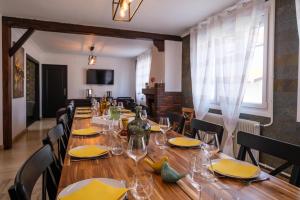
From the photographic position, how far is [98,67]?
8.51m

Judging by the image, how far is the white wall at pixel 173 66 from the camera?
5.03m

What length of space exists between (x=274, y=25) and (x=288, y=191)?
2370 mm

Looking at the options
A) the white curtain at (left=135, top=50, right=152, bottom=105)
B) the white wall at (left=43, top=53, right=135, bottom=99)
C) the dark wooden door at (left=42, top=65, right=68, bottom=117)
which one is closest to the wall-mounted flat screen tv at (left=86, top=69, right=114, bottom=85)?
the white wall at (left=43, top=53, right=135, bottom=99)

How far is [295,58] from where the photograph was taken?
2408mm

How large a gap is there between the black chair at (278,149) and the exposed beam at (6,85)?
4.12 metres

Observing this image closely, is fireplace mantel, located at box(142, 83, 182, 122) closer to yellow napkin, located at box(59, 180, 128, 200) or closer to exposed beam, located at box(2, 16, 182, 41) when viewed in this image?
exposed beam, located at box(2, 16, 182, 41)

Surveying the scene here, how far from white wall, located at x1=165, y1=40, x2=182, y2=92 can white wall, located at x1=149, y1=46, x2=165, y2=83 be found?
0.13m

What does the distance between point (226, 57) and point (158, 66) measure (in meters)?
2.64

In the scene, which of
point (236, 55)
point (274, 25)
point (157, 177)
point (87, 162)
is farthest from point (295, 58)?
point (87, 162)

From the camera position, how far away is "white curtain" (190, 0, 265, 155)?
9.65 feet

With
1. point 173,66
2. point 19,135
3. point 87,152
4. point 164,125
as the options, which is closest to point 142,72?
point 173,66

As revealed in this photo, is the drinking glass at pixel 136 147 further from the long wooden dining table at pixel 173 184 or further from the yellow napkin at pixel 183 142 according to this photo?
the yellow napkin at pixel 183 142

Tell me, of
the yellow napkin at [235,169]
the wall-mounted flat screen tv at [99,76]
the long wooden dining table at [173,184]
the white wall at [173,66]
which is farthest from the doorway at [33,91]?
the yellow napkin at [235,169]

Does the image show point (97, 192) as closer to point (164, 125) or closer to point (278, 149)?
point (164, 125)
